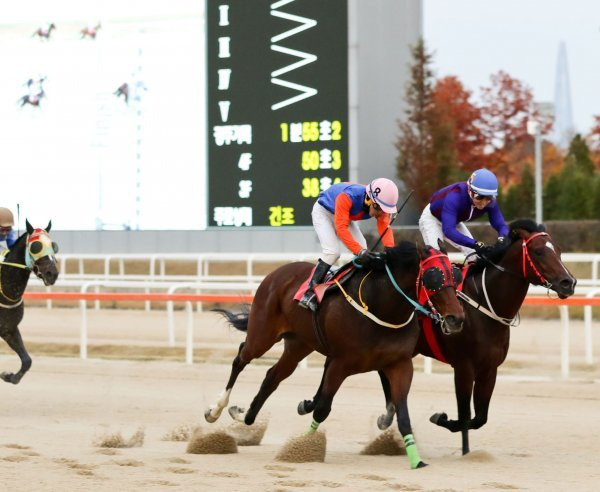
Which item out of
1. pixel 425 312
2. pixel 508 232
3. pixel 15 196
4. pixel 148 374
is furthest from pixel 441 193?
pixel 15 196

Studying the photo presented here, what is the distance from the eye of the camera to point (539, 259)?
5812mm

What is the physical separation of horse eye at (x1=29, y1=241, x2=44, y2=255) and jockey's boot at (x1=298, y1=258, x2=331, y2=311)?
2.28m

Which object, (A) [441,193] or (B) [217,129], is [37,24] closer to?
(B) [217,129]

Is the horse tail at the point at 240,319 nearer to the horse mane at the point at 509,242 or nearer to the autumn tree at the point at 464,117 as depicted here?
the horse mane at the point at 509,242

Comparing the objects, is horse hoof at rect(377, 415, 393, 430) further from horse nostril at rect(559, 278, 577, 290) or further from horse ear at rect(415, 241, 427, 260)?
horse nostril at rect(559, 278, 577, 290)

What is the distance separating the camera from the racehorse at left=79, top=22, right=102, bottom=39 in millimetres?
17062

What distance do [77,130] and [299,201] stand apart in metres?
3.74

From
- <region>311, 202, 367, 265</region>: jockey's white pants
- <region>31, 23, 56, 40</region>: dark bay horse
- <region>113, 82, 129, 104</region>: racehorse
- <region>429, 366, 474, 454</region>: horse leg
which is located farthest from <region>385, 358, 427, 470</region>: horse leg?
<region>31, 23, 56, 40</region>: dark bay horse

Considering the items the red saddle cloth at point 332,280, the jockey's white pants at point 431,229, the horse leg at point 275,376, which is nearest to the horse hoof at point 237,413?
the horse leg at point 275,376

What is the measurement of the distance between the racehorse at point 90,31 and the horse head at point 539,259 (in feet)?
39.3

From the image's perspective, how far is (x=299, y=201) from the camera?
588 inches

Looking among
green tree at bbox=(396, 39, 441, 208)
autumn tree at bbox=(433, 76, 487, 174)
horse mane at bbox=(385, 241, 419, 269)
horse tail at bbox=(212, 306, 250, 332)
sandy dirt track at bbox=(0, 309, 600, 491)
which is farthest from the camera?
autumn tree at bbox=(433, 76, 487, 174)

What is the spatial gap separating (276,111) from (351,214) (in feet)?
30.1

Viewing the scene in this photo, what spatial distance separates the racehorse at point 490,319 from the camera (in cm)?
588
